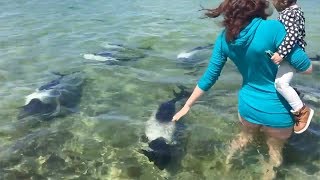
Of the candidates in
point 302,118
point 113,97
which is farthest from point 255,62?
point 113,97

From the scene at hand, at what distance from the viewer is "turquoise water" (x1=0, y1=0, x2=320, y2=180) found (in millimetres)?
6078

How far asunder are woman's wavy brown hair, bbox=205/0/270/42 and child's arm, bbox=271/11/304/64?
0.32 meters

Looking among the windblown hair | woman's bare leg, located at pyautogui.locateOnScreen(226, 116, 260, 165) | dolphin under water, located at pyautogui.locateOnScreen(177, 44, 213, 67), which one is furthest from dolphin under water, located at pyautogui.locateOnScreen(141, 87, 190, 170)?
dolphin under water, located at pyautogui.locateOnScreen(177, 44, 213, 67)

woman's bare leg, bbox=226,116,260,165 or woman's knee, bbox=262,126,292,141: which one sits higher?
woman's knee, bbox=262,126,292,141

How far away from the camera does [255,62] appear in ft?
15.0

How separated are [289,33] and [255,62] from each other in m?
0.46

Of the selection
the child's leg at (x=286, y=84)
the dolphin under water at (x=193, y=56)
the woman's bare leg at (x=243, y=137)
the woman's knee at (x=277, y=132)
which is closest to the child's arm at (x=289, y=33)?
the child's leg at (x=286, y=84)

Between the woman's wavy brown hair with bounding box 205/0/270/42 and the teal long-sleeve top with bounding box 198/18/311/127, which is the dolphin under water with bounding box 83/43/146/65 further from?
the woman's wavy brown hair with bounding box 205/0/270/42

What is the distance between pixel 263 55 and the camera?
14.7 feet

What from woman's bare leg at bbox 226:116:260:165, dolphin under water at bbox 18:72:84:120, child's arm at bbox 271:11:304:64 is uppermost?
child's arm at bbox 271:11:304:64

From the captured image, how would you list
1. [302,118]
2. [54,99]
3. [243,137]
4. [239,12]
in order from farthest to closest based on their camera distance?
[54,99]
[243,137]
[302,118]
[239,12]

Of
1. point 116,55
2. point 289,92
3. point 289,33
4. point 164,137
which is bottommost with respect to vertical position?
point 116,55

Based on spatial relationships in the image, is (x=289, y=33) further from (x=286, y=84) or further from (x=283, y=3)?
(x=286, y=84)

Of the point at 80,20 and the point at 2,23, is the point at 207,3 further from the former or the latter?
the point at 2,23
